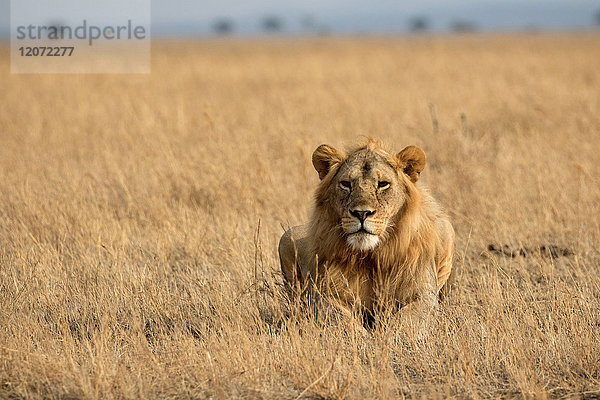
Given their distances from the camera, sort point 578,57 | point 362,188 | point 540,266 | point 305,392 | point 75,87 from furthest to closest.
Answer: point 578,57
point 75,87
point 540,266
point 362,188
point 305,392

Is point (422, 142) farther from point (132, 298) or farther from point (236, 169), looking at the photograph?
point (132, 298)

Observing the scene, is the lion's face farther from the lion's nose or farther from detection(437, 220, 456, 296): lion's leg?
detection(437, 220, 456, 296): lion's leg

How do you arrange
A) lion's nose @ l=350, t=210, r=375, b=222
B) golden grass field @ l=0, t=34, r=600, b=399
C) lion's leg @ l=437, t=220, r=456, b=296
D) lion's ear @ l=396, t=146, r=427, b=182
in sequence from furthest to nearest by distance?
1. lion's leg @ l=437, t=220, r=456, b=296
2. lion's ear @ l=396, t=146, r=427, b=182
3. lion's nose @ l=350, t=210, r=375, b=222
4. golden grass field @ l=0, t=34, r=600, b=399

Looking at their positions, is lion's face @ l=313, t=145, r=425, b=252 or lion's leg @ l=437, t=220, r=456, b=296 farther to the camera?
lion's leg @ l=437, t=220, r=456, b=296

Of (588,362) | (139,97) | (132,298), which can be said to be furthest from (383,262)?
(139,97)

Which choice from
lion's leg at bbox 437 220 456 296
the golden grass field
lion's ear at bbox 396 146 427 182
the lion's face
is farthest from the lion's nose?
lion's leg at bbox 437 220 456 296

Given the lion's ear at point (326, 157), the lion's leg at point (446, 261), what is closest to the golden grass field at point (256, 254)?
the lion's leg at point (446, 261)

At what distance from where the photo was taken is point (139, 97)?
1555cm

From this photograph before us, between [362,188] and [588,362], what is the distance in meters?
1.53

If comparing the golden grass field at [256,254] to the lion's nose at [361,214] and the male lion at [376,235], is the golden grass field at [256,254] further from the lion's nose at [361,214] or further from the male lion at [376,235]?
the lion's nose at [361,214]

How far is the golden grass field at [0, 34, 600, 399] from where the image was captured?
13.2ft

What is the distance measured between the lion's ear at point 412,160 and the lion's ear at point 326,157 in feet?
1.20

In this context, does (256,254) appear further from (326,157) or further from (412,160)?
(412,160)

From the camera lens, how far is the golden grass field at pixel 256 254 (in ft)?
13.2
